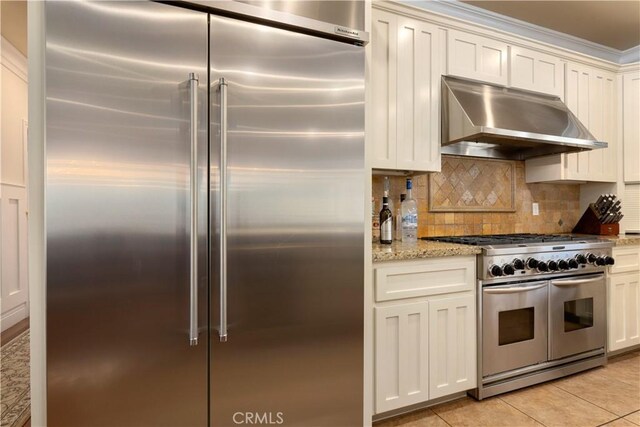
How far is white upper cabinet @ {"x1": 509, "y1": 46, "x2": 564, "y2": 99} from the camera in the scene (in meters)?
2.42

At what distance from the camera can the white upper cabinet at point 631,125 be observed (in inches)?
111

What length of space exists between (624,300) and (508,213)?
1016mm

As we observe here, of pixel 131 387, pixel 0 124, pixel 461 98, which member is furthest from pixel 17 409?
pixel 461 98

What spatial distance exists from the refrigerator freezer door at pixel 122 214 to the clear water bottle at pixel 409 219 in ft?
4.82

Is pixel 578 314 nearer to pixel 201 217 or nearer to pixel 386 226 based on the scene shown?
pixel 386 226

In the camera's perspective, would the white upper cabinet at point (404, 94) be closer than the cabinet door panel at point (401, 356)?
No

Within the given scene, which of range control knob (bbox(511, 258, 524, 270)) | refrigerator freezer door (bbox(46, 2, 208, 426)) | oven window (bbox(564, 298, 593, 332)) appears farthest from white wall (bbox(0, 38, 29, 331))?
oven window (bbox(564, 298, 593, 332))

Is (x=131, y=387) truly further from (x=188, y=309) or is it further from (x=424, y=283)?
(x=424, y=283)

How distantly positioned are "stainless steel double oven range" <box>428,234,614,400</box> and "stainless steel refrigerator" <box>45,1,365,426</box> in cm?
94

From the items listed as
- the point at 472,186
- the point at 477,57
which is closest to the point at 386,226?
the point at 472,186

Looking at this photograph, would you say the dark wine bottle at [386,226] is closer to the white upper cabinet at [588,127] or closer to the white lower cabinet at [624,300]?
the white upper cabinet at [588,127]

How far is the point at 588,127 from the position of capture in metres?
2.78

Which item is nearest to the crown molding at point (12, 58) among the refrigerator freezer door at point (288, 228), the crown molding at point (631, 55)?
the refrigerator freezer door at point (288, 228)

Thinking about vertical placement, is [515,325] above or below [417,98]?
below
